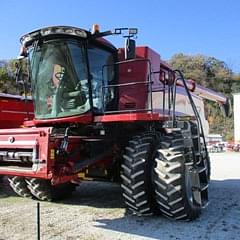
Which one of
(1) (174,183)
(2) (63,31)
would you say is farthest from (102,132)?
(2) (63,31)

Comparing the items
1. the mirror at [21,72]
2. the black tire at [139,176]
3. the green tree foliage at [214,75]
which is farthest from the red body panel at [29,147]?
the green tree foliage at [214,75]

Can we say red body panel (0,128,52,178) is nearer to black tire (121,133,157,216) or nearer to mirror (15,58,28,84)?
black tire (121,133,157,216)

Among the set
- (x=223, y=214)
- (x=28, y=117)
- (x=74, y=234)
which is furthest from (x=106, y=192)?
(x=74, y=234)

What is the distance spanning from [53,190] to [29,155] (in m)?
2.24

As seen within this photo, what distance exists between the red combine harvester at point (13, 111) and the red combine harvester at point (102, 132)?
95.7 inches

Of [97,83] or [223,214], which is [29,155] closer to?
[97,83]

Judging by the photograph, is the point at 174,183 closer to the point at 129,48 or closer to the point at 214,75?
the point at 129,48

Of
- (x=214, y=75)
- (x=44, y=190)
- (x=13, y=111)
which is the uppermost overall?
(x=214, y=75)

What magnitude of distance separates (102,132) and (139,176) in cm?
141

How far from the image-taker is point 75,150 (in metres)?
7.90

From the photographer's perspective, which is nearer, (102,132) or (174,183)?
(174,183)

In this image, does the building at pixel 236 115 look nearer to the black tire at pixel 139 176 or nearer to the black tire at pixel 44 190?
the black tire at pixel 44 190

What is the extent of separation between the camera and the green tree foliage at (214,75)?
5462 centimetres

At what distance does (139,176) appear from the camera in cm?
741
